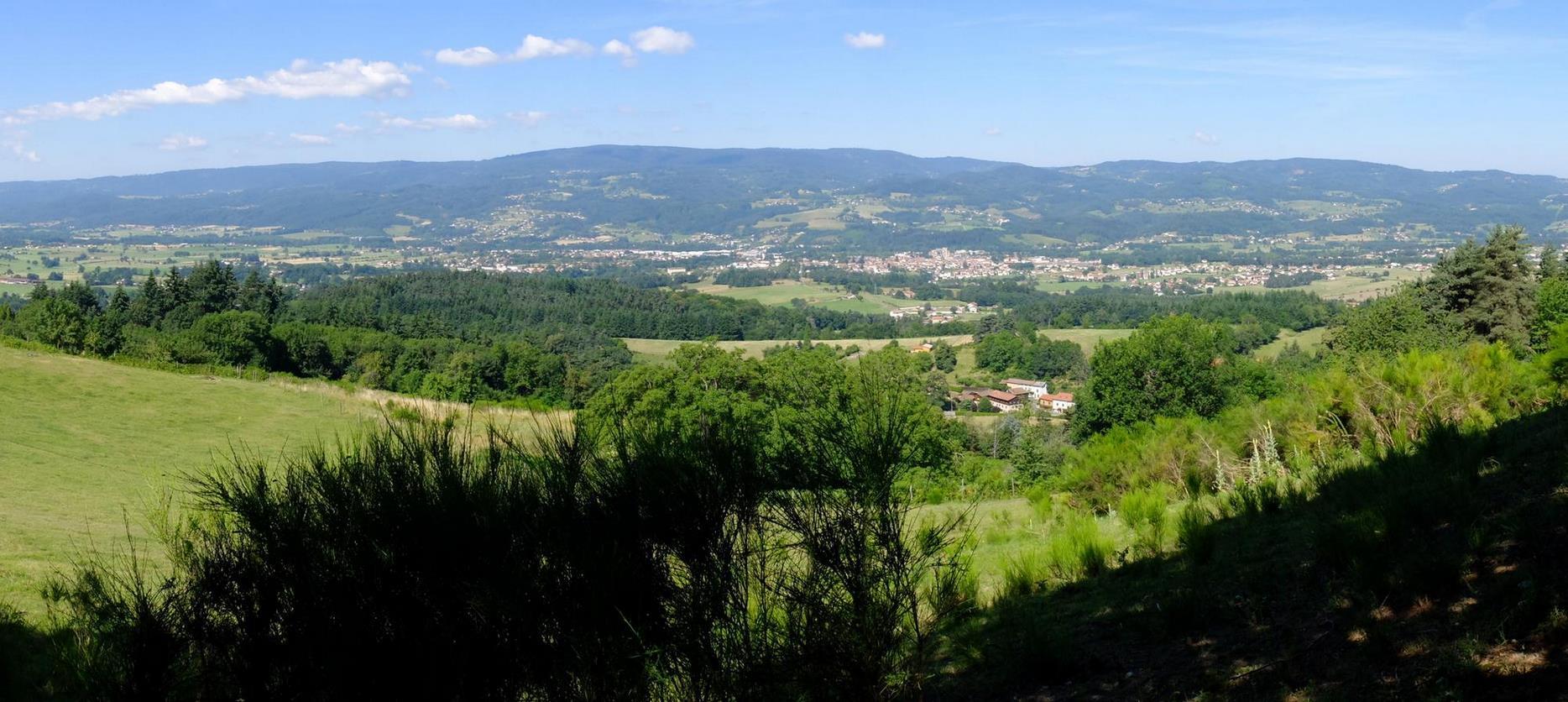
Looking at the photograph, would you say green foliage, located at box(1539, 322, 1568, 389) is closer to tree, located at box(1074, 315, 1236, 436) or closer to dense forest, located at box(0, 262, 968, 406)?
dense forest, located at box(0, 262, 968, 406)

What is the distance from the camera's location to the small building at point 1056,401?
190 feet

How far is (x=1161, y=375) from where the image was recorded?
102 ft

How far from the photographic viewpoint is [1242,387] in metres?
34.2

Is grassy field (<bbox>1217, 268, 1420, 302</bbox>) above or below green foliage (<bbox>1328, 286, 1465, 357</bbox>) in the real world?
below

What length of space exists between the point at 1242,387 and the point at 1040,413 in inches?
733

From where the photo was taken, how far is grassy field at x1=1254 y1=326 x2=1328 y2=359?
67.1m

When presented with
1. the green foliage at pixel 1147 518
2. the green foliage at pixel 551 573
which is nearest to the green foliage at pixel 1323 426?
the green foliage at pixel 1147 518

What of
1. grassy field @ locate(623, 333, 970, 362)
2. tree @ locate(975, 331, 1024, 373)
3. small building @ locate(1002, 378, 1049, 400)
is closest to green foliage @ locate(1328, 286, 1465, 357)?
small building @ locate(1002, 378, 1049, 400)

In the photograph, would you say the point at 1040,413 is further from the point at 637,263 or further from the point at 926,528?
the point at 637,263

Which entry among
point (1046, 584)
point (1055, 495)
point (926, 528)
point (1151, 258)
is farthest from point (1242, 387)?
point (1151, 258)

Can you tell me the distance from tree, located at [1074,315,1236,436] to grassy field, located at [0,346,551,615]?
23.0 metres

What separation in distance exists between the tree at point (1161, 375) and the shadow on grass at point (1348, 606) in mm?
24254

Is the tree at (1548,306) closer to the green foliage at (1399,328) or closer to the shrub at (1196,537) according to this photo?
the green foliage at (1399,328)

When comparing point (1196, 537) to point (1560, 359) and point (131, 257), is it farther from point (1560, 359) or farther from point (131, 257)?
point (131, 257)
